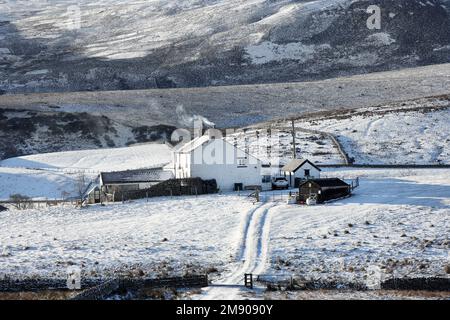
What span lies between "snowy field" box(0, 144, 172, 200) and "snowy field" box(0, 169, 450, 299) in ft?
41.6

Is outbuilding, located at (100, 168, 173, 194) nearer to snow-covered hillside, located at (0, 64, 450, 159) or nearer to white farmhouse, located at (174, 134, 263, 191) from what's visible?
white farmhouse, located at (174, 134, 263, 191)

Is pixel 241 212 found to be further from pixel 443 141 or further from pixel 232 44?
pixel 232 44

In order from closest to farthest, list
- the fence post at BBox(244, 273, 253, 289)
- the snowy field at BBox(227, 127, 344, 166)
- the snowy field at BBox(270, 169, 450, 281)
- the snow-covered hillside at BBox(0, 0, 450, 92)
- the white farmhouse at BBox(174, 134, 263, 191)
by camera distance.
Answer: the fence post at BBox(244, 273, 253, 289) < the snowy field at BBox(270, 169, 450, 281) < the white farmhouse at BBox(174, 134, 263, 191) < the snowy field at BBox(227, 127, 344, 166) < the snow-covered hillside at BBox(0, 0, 450, 92)

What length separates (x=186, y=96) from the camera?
368ft

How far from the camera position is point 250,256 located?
3111cm

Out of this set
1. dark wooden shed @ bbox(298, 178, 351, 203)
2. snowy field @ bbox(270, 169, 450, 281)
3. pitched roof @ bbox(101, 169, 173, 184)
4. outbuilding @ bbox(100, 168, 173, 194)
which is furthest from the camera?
pitched roof @ bbox(101, 169, 173, 184)

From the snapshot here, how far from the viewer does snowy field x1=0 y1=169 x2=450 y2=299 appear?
2931 cm

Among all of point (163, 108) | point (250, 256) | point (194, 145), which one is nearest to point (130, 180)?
point (194, 145)

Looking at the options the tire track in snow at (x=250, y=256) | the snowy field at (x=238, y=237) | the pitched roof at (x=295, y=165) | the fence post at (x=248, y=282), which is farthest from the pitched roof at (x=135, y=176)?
the fence post at (x=248, y=282)

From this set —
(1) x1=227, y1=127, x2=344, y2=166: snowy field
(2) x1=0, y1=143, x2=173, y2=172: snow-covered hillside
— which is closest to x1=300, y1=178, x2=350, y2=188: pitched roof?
(1) x1=227, y1=127, x2=344, y2=166: snowy field

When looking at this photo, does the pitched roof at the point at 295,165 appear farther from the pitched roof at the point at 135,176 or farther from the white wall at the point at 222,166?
the pitched roof at the point at 135,176

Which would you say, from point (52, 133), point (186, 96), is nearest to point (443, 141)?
point (52, 133)

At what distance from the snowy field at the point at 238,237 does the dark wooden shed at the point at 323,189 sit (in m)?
0.79

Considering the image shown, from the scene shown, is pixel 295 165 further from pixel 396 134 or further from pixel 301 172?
pixel 396 134
